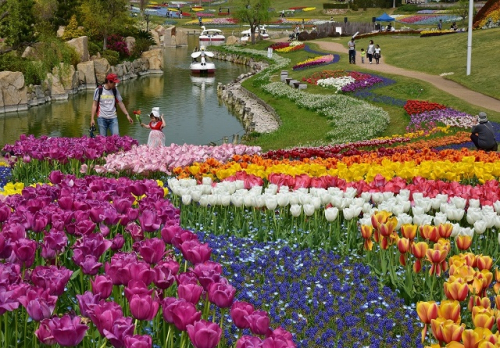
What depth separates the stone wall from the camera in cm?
3538

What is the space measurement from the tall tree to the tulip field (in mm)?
27163

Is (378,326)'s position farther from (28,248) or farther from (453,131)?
(453,131)

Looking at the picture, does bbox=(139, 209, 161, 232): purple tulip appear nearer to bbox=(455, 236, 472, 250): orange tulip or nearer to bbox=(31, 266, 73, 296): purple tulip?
bbox=(31, 266, 73, 296): purple tulip

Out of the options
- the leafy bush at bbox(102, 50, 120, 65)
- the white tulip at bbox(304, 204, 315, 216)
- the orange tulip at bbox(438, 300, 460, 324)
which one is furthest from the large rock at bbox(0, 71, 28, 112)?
the orange tulip at bbox(438, 300, 460, 324)

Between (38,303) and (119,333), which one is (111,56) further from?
(119,333)

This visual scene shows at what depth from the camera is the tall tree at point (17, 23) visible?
3616 cm

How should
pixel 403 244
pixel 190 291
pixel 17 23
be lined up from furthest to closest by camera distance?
pixel 17 23 < pixel 403 244 < pixel 190 291

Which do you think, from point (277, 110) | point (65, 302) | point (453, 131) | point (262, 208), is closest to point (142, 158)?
point (262, 208)

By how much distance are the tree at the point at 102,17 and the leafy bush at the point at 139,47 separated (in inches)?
78.4

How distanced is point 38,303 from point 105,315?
1.57 ft

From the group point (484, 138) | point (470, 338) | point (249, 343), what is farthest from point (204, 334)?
point (484, 138)

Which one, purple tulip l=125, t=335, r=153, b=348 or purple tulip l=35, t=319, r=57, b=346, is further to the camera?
purple tulip l=35, t=319, r=57, b=346

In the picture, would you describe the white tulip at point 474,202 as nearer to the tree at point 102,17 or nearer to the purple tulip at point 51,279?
the purple tulip at point 51,279

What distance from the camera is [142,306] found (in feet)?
12.4
